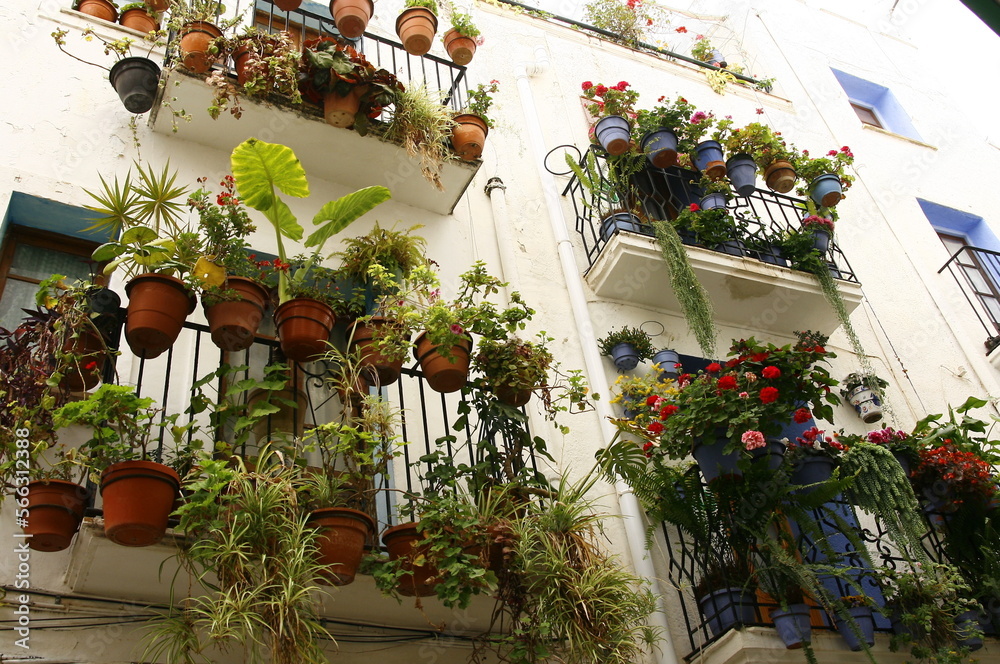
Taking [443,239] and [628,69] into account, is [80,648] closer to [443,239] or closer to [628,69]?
[443,239]

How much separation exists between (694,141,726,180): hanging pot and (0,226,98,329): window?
518 centimetres

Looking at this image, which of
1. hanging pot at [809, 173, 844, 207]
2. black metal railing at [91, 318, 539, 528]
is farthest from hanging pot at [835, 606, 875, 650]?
hanging pot at [809, 173, 844, 207]

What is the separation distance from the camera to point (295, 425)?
5.16m

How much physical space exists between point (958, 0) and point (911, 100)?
→ 11456 mm

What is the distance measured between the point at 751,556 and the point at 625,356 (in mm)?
1932

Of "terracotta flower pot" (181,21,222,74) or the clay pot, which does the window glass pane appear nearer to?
"terracotta flower pot" (181,21,222,74)

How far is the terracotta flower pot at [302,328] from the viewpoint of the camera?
5199mm

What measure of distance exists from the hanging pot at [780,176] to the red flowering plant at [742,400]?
10.6 feet

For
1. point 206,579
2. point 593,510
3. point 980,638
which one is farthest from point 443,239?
point 980,638

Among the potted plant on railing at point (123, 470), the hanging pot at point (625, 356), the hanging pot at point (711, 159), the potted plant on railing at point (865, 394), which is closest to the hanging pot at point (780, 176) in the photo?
the hanging pot at point (711, 159)

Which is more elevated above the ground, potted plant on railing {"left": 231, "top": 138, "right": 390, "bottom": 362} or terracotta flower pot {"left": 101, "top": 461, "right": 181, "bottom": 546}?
potted plant on railing {"left": 231, "top": 138, "right": 390, "bottom": 362}

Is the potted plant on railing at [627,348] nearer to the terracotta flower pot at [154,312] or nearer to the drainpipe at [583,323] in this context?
the drainpipe at [583,323]

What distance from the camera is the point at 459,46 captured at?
792 centimetres

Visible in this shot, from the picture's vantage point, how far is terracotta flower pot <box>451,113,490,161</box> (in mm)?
7070
